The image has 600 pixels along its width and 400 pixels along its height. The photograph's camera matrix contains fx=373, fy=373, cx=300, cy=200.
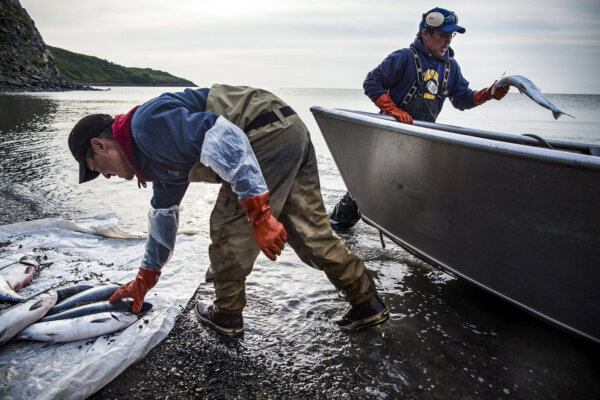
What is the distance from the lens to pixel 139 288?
254cm

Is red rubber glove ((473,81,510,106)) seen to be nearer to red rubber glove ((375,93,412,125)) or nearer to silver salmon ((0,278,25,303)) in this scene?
red rubber glove ((375,93,412,125))

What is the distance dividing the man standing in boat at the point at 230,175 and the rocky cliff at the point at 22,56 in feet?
137

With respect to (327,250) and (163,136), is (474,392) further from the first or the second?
(163,136)

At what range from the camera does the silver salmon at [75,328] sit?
7.50 feet

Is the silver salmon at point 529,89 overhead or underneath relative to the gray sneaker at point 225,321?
overhead

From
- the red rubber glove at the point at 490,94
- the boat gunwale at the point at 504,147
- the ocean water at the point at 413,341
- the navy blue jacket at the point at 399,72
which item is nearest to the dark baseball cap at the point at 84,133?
the ocean water at the point at 413,341

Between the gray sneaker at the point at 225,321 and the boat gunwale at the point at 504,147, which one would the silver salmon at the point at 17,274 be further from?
the boat gunwale at the point at 504,147

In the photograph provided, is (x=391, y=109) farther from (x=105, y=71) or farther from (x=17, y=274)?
(x=105, y=71)

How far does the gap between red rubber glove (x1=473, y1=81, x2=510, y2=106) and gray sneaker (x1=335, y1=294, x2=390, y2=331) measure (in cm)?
269

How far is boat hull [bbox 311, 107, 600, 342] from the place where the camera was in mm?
1934

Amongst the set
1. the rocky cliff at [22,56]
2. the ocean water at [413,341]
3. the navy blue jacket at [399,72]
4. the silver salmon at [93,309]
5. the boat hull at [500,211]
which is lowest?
the ocean water at [413,341]

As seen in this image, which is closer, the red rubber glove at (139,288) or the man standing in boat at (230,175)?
the man standing in boat at (230,175)

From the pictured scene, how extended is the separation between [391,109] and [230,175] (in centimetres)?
249

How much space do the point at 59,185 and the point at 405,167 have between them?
18.4ft
